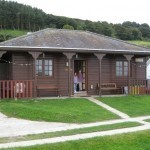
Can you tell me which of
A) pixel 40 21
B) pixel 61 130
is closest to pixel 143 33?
pixel 40 21

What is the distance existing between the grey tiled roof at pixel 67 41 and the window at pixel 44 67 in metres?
1.19

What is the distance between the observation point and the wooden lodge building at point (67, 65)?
2321 centimetres

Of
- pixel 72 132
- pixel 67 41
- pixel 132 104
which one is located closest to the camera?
pixel 72 132

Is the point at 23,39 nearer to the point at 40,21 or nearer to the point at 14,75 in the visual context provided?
the point at 14,75

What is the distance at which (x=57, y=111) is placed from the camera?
18.8 meters

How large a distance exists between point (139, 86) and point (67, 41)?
5.65m

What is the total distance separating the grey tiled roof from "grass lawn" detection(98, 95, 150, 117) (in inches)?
138

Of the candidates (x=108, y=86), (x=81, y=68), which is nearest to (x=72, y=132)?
(x=81, y=68)

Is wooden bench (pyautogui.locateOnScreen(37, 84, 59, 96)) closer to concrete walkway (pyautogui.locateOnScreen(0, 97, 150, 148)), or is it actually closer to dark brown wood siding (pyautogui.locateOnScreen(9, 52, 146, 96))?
dark brown wood siding (pyautogui.locateOnScreen(9, 52, 146, 96))

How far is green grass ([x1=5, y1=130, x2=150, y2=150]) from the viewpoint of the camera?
12266 mm

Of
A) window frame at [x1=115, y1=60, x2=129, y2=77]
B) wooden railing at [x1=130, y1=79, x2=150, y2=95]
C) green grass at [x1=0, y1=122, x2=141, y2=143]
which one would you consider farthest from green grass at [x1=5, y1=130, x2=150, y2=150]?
window frame at [x1=115, y1=60, x2=129, y2=77]

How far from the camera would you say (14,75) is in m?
24.1

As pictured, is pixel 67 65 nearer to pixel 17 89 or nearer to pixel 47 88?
pixel 47 88

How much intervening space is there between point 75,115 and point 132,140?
461 cm
